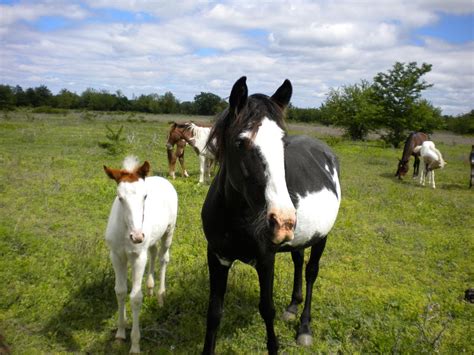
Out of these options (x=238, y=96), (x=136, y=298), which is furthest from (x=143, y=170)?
(x=238, y=96)

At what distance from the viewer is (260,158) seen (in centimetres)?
214

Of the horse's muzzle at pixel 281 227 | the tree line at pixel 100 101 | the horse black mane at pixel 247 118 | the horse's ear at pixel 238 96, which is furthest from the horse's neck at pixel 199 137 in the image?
the tree line at pixel 100 101

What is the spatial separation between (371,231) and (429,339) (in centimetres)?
406

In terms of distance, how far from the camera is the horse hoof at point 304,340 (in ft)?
12.6

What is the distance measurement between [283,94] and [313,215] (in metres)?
1.47

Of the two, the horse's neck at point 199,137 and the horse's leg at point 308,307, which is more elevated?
the horse's neck at point 199,137

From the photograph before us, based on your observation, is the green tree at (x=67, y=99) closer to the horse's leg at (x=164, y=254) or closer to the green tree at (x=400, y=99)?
the green tree at (x=400, y=99)

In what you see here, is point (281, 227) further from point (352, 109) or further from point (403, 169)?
point (352, 109)

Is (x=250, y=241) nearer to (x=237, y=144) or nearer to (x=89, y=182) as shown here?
(x=237, y=144)

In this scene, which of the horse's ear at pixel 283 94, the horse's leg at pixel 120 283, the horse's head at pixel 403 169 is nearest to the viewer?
the horse's ear at pixel 283 94

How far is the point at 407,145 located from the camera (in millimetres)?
15555

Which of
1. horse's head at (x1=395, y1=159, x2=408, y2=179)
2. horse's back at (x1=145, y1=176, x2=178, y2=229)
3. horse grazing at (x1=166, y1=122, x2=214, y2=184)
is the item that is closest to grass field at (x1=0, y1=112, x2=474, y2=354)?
horse's back at (x1=145, y1=176, x2=178, y2=229)

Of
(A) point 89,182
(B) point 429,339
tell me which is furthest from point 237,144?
(A) point 89,182

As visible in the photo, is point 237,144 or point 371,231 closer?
point 237,144
